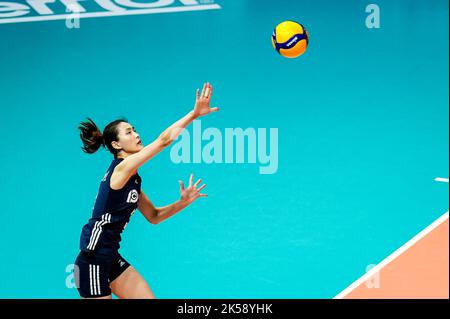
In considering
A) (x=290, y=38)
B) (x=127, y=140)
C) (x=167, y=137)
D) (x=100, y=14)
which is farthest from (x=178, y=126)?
(x=100, y=14)

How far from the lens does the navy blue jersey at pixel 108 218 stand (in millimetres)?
4809

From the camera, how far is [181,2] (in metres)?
7.94

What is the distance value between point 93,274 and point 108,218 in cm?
37

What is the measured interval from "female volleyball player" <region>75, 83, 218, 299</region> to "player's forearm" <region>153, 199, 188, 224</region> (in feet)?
0.96

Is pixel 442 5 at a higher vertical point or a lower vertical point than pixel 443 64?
higher

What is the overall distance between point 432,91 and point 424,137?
0.54 metres

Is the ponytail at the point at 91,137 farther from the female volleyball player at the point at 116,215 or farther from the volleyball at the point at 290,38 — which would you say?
the volleyball at the point at 290,38

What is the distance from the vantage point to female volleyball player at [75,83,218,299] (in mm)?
4672

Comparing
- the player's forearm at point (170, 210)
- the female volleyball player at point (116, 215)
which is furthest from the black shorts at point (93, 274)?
the player's forearm at point (170, 210)
